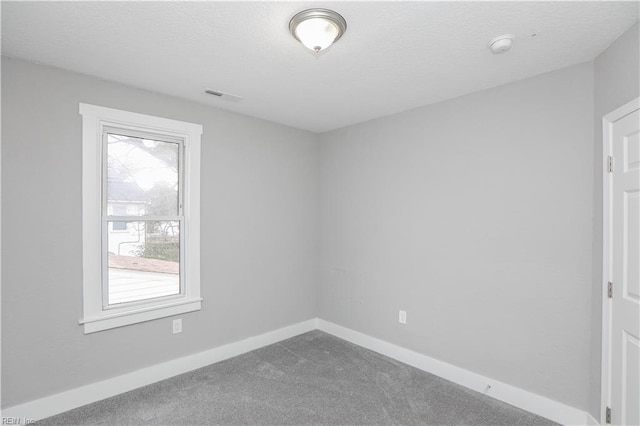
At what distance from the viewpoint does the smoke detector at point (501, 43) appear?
6.21ft

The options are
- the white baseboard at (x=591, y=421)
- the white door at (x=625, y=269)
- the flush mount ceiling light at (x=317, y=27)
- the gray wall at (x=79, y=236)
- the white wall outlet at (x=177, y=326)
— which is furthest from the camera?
the white wall outlet at (x=177, y=326)

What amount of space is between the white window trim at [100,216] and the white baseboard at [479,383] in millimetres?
1911

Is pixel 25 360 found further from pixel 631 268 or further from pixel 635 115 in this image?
pixel 635 115

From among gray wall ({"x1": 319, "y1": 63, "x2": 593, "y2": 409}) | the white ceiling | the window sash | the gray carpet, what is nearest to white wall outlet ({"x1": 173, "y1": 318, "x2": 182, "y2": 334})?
the window sash

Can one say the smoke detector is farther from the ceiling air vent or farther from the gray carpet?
the gray carpet

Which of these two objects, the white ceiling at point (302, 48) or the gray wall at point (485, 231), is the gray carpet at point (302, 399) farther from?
the white ceiling at point (302, 48)

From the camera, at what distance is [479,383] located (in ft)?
8.82

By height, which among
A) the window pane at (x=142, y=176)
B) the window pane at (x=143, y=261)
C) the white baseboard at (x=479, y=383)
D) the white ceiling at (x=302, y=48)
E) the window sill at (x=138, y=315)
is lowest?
the white baseboard at (x=479, y=383)

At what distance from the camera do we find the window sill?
251cm

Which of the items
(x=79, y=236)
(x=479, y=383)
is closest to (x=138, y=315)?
(x=79, y=236)

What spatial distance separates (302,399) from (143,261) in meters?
1.83

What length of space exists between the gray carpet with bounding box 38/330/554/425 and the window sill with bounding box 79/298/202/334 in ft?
1.86

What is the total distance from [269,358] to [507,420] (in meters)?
2.12

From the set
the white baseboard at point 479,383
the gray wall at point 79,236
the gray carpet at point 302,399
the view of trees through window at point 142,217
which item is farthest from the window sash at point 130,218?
the white baseboard at point 479,383
